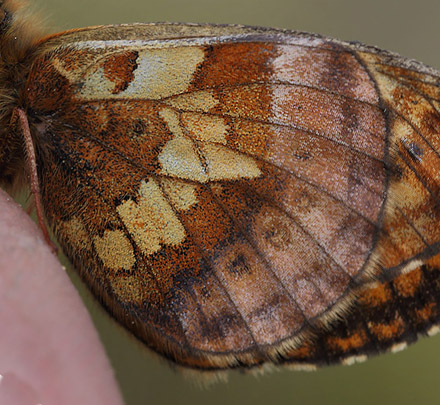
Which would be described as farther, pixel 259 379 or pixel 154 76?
pixel 259 379

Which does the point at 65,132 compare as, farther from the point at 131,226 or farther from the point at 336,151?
the point at 336,151

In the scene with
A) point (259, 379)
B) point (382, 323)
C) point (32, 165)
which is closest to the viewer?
point (32, 165)

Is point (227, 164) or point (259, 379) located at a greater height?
point (227, 164)

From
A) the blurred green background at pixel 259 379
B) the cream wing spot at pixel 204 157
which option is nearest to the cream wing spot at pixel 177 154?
the cream wing spot at pixel 204 157

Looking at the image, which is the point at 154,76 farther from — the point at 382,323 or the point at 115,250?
the point at 382,323

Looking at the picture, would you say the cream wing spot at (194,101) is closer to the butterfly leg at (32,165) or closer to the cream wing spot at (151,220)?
the cream wing spot at (151,220)

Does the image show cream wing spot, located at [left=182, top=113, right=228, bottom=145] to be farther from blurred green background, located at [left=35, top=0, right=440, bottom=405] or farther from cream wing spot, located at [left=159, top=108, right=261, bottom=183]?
blurred green background, located at [left=35, top=0, right=440, bottom=405]

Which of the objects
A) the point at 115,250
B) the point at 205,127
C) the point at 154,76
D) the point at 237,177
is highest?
the point at 154,76

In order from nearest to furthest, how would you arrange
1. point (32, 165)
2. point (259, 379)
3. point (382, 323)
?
point (32, 165) < point (382, 323) < point (259, 379)

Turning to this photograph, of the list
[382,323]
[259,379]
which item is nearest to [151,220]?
[382,323]

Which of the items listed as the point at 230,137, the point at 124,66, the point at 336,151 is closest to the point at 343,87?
the point at 336,151
